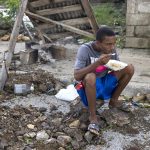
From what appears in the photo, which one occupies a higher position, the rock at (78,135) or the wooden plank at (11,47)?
the wooden plank at (11,47)

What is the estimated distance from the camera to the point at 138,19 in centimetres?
806

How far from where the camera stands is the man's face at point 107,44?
4.10m

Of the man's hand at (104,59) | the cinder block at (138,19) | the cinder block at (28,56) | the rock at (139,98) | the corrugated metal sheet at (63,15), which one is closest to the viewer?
the man's hand at (104,59)

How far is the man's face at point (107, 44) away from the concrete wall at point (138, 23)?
399cm

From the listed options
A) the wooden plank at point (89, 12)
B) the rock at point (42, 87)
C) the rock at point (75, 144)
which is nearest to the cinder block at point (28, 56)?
the wooden plank at point (89, 12)

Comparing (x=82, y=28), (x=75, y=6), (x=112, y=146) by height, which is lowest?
(x=112, y=146)

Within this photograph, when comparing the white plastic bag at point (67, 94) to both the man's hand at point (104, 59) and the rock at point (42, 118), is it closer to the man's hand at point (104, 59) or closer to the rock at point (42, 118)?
the rock at point (42, 118)

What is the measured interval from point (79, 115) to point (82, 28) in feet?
11.8

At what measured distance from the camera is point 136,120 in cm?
462

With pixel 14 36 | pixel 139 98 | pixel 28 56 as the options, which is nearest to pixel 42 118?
pixel 139 98

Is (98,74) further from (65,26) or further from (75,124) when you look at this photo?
(65,26)

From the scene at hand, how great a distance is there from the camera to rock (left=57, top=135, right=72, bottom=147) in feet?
13.2

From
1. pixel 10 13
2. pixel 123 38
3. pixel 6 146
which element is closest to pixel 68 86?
pixel 6 146

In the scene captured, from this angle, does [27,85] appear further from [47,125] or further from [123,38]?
[123,38]
